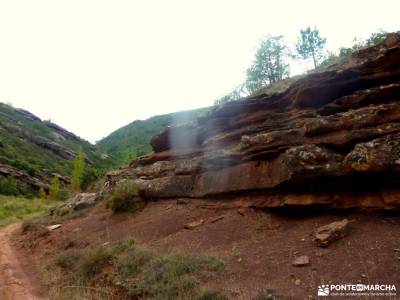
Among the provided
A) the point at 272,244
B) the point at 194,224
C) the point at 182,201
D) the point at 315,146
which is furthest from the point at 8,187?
the point at 315,146

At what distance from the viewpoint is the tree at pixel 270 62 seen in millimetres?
48656

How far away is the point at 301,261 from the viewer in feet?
24.9

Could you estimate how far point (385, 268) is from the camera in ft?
21.6

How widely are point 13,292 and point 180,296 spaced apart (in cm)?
605

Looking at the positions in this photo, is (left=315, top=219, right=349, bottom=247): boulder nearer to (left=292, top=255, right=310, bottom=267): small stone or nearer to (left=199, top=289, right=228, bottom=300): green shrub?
(left=292, top=255, right=310, bottom=267): small stone

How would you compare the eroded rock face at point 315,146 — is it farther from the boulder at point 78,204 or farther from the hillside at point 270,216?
the boulder at point 78,204

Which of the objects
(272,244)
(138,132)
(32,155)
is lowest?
(272,244)

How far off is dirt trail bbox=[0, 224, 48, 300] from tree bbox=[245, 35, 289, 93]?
40.5m

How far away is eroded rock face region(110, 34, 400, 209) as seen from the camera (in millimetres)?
8992

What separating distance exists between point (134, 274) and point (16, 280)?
4945mm

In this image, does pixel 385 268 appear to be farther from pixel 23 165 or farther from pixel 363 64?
pixel 23 165

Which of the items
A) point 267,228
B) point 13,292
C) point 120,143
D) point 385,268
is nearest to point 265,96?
point 267,228

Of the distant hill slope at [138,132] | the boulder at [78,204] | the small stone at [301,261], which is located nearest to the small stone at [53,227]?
the boulder at [78,204]

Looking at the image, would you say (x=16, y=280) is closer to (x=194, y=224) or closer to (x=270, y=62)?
(x=194, y=224)
